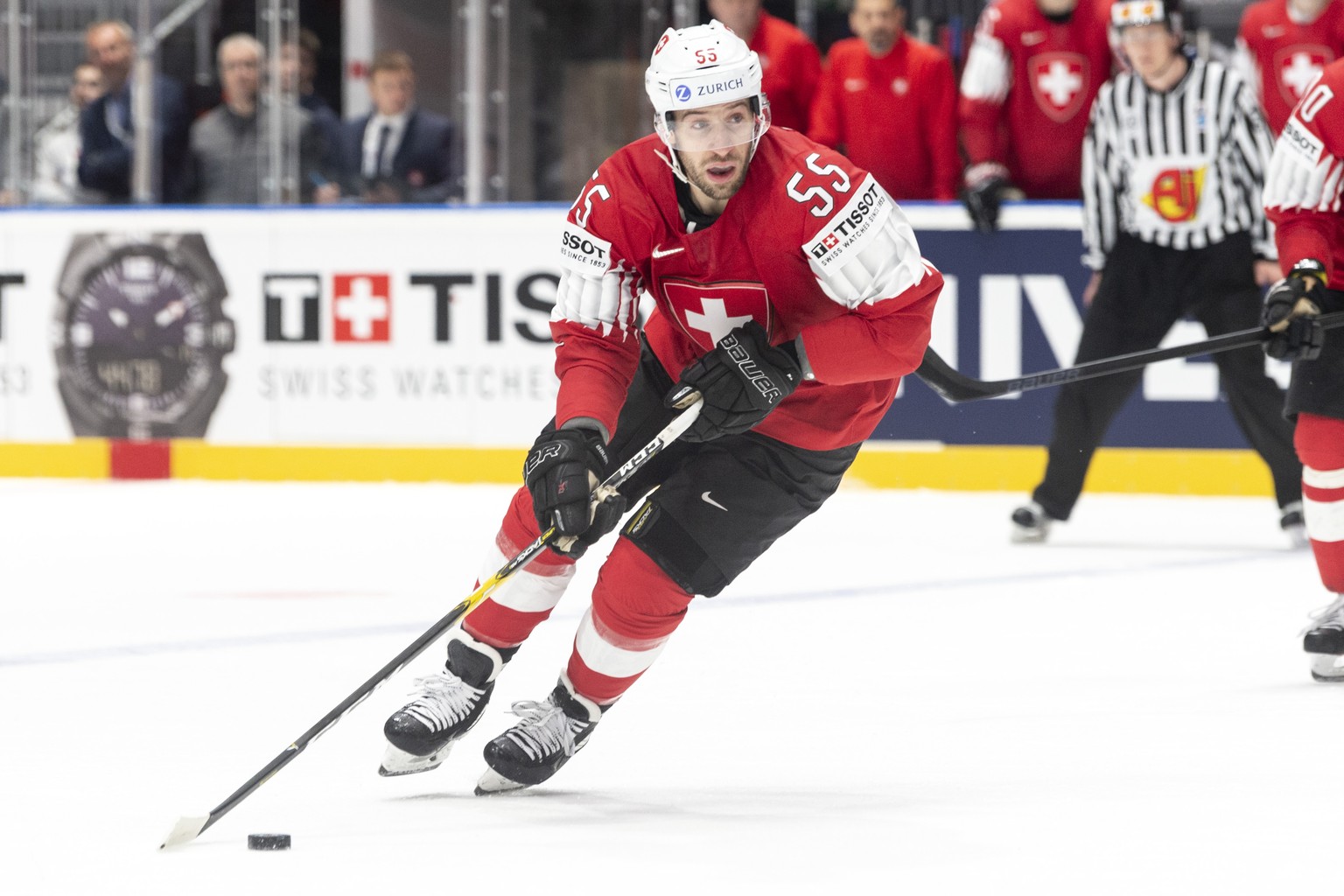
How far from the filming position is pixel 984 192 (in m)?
6.77

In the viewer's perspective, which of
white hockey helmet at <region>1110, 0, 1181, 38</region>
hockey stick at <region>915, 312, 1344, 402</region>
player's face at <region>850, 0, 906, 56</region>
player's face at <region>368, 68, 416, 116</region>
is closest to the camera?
hockey stick at <region>915, 312, 1344, 402</region>

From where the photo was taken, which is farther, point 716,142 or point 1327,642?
point 1327,642

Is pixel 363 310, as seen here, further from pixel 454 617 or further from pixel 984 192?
pixel 454 617

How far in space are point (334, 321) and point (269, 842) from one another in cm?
507

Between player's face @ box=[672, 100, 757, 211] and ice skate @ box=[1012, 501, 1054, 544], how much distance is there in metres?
3.17

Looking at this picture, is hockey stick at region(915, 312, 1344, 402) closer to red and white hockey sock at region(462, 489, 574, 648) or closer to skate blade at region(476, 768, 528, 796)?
red and white hockey sock at region(462, 489, 574, 648)

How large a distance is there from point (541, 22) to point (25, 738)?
470cm

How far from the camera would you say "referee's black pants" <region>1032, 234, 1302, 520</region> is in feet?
19.1

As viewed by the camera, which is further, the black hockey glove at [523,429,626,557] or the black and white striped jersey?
the black and white striped jersey

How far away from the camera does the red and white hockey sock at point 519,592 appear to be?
292 centimetres

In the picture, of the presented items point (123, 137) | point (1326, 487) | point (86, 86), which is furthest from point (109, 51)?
point (1326, 487)

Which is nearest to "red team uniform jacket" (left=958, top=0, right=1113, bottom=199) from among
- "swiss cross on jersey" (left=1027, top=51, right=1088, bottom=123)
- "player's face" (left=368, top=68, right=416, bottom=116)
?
"swiss cross on jersey" (left=1027, top=51, right=1088, bottom=123)

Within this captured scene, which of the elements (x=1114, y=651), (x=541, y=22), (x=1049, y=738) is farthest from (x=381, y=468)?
(x=1049, y=738)

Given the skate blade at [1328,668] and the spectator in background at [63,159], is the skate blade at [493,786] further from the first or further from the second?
the spectator in background at [63,159]
